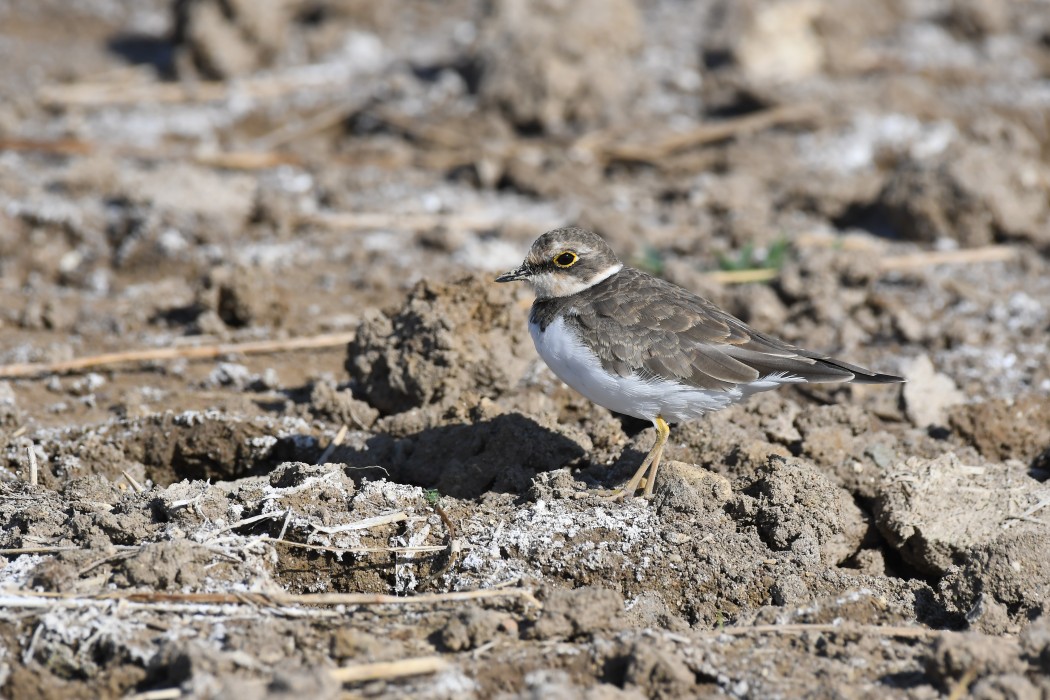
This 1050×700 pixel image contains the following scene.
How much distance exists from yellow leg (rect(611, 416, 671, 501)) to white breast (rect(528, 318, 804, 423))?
69mm

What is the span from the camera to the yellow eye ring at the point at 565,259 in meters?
6.24

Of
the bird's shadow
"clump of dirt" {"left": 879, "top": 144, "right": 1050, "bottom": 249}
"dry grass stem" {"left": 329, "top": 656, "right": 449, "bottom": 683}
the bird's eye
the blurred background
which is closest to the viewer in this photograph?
"dry grass stem" {"left": 329, "top": 656, "right": 449, "bottom": 683}

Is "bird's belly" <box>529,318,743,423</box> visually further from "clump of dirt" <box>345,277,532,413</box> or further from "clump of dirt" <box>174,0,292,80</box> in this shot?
"clump of dirt" <box>174,0,292,80</box>

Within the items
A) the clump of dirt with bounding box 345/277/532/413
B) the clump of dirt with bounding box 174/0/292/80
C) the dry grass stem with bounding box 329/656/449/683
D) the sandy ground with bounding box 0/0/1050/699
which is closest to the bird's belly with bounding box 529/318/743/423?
the sandy ground with bounding box 0/0/1050/699

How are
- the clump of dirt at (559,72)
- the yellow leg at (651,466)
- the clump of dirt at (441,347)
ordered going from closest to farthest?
the yellow leg at (651,466), the clump of dirt at (441,347), the clump of dirt at (559,72)

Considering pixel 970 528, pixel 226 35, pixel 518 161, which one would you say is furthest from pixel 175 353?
pixel 226 35

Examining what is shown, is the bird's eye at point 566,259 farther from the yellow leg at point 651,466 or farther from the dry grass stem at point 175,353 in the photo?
the dry grass stem at point 175,353

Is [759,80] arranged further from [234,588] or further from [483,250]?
[234,588]

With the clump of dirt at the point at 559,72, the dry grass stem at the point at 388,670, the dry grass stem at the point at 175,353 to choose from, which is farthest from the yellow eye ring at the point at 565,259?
the clump of dirt at the point at 559,72

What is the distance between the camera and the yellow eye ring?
6242 millimetres

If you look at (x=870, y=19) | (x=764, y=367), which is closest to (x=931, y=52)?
(x=870, y=19)

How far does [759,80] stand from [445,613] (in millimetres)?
8350

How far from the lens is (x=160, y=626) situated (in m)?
4.35

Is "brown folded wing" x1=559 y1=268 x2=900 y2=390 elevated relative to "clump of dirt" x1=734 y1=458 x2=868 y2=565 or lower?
elevated
